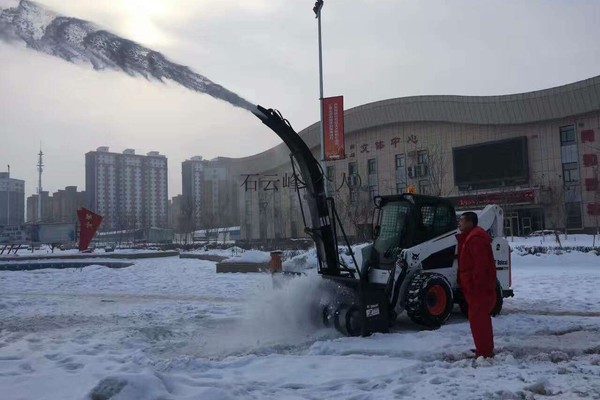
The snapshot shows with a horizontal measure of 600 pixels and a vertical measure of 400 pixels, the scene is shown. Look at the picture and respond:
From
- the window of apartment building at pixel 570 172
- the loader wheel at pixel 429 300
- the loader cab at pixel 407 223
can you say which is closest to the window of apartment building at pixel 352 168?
the window of apartment building at pixel 570 172

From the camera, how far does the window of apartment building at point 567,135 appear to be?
52938 millimetres

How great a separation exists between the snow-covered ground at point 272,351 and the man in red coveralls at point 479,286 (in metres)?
0.35

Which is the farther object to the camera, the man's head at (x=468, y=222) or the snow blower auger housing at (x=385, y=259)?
the snow blower auger housing at (x=385, y=259)

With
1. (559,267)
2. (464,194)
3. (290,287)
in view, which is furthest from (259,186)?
(290,287)

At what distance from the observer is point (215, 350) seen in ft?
26.5

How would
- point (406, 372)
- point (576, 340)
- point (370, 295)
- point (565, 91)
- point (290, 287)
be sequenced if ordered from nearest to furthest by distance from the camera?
point (406, 372)
point (576, 340)
point (370, 295)
point (290, 287)
point (565, 91)

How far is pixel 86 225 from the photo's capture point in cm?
3588

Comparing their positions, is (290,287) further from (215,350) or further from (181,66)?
(181,66)

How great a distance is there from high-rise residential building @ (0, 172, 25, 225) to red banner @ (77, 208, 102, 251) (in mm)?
63940

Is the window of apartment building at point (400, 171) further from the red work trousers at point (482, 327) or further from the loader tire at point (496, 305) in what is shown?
the red work trousers at point (482, 327)

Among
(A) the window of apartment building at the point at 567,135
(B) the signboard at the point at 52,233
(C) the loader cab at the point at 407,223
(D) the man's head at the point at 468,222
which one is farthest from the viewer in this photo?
(A) the window of apartment building at the point at 567,135

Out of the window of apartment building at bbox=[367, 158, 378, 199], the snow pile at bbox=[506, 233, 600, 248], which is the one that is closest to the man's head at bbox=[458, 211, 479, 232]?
the snow pile at bbox=[506, 233, 600, 248]

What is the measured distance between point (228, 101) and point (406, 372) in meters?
5.05

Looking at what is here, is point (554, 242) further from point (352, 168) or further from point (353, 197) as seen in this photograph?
point (352, 168)
